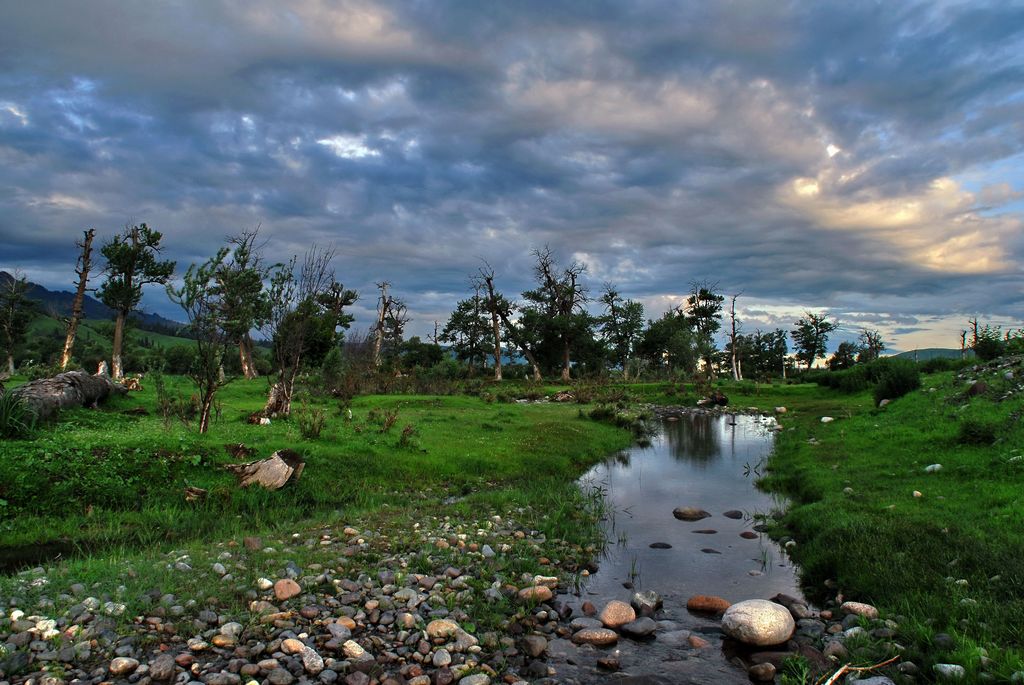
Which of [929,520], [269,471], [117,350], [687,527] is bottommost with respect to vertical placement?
[687,527]

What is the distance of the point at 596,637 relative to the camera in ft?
24.8

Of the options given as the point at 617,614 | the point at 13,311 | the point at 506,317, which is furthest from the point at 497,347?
the point at 617,614

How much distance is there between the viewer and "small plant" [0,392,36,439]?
43.8 feet

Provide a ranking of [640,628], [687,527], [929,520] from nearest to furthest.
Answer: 1. [640,628]
2. [929,520]
3. [687,527]

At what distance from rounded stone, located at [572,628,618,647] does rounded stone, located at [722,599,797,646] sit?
1573mm

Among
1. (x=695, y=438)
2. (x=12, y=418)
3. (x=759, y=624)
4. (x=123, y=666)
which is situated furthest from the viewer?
(x=695, y=438)

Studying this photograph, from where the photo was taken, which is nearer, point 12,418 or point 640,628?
point 640,628

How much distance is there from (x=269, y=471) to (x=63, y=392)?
10.2 meters

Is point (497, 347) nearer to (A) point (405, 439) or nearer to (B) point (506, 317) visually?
(B) point (506, 317)

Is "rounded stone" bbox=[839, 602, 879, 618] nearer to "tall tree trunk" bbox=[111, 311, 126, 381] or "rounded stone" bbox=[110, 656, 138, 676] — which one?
"rounded stone" bbox=[110, 656, 138, 676]

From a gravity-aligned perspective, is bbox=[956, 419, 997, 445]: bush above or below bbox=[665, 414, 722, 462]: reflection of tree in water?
above

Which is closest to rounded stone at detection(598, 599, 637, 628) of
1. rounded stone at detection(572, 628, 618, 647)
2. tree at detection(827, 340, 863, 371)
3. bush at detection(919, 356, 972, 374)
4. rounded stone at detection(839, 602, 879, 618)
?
rounded stone at detection(572, 628, 618, 647)

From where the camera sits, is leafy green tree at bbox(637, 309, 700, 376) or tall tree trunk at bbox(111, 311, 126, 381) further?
leafy green tree at bbox(637, 309, 700, 376)

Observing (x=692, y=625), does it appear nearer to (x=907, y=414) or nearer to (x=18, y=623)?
(x=18, y=623)
